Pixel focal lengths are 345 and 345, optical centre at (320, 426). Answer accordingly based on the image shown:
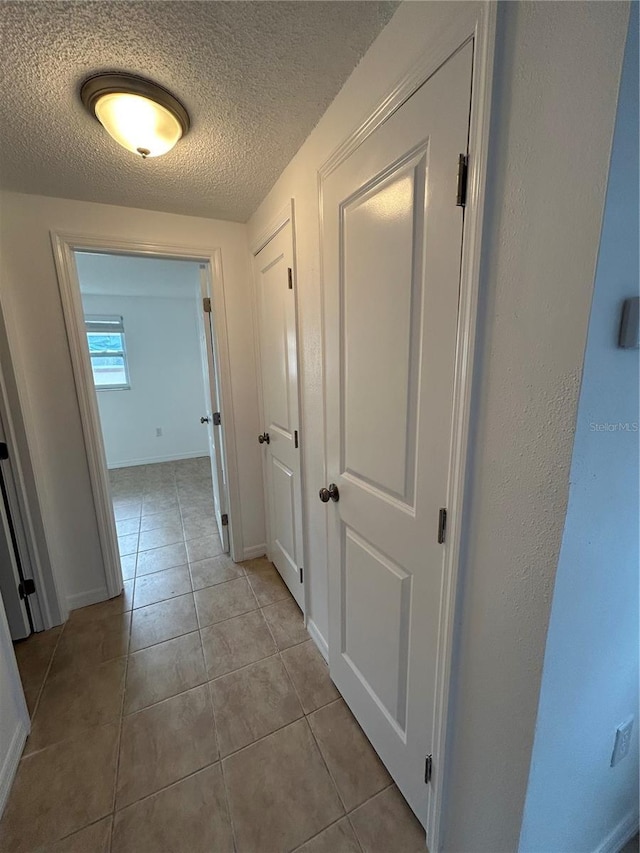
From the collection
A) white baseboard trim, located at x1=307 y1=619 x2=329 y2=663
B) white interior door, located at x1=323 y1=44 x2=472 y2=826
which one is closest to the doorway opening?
white baseboard trim, located at x1=307 y1=619 x2=329 y2=663

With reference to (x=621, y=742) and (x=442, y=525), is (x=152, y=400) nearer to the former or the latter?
(x=442, y=525)

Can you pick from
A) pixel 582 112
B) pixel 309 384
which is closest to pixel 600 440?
pixel 582 112

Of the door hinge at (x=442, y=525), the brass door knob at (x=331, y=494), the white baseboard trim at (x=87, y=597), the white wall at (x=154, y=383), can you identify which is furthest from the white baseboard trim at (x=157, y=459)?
the door hinge at (x=442, y=525)

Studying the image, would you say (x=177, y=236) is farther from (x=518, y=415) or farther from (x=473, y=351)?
(x=518, y=415)

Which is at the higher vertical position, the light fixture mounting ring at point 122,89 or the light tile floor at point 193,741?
the light fixture mounting ring at point 122,89

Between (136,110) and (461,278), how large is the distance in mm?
1168

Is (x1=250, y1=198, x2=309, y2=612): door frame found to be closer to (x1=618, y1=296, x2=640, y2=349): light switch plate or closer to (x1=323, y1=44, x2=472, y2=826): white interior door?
(x1=323, y1=44, x2=472, y2=826): white interior door

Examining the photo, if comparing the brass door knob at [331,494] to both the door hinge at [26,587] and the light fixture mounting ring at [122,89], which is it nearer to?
the light fixture mounting ring at [122,89]

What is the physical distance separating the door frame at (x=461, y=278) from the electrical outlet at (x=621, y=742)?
0.42 metres

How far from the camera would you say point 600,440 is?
1.96 ft

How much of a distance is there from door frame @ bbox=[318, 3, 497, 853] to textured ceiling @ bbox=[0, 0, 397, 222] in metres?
0.23

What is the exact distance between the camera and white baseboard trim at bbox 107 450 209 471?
4.82 m

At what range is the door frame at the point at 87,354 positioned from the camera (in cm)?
184

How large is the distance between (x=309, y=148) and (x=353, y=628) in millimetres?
1857
